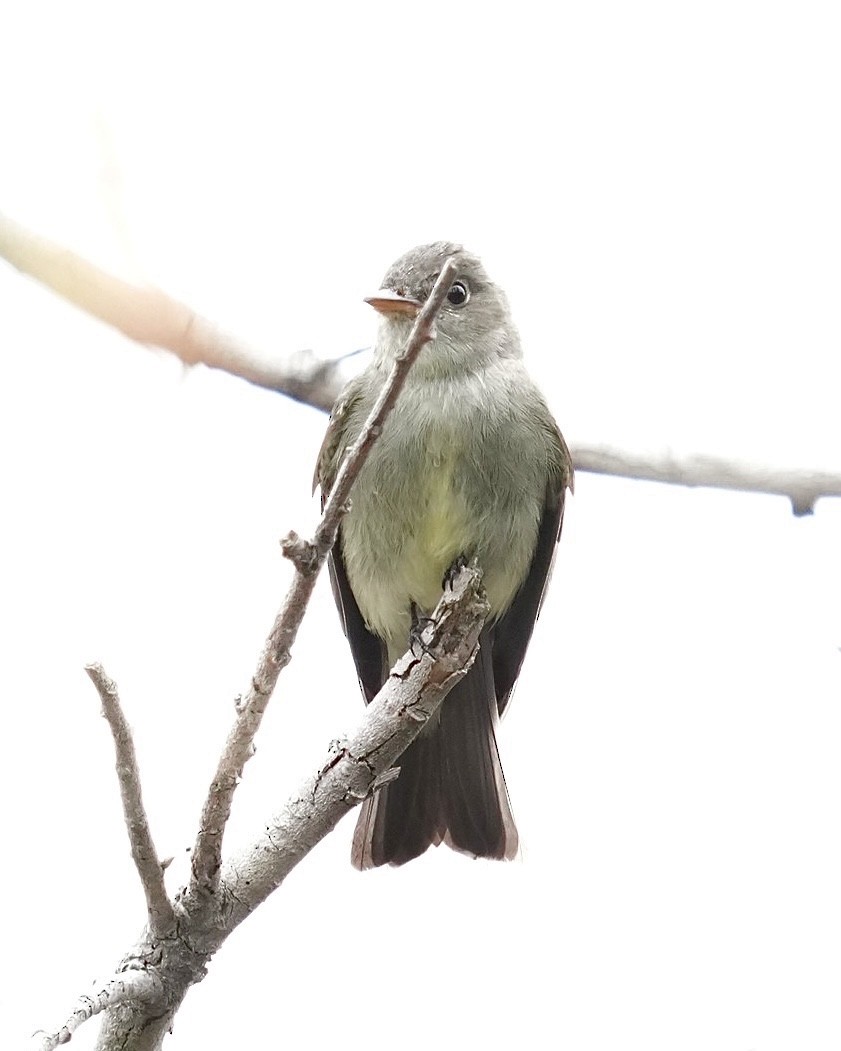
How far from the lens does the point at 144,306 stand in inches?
108

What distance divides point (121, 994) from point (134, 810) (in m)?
0.40

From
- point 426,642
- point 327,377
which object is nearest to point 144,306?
point 426,642

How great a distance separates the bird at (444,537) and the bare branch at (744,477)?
2.13 feet

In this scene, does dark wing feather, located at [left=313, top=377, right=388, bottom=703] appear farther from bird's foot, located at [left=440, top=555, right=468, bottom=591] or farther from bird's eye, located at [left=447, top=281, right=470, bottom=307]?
bird's eye, located at [left=447, top=281, right=470, bottom=307]

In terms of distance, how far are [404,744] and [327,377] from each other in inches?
58.6

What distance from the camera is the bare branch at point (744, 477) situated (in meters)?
3.46

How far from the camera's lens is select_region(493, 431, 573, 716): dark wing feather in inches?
179

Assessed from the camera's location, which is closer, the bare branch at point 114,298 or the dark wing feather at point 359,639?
the bare branch at point 114,298

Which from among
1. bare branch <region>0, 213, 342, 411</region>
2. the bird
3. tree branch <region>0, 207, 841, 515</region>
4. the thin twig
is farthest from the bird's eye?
the thin twig

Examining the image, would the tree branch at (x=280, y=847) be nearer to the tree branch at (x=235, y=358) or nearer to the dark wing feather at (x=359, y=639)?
the tree branch at (x=235, y=358)

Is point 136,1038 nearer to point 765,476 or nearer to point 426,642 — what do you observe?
point 426,642

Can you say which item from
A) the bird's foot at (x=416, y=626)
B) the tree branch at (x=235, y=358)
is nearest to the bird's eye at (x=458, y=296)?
the tree branch at (x=235, y=358)

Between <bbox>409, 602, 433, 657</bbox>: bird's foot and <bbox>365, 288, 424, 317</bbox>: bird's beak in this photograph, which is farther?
<bbox>365, 288, 424, 317</bbox>: bird's beak

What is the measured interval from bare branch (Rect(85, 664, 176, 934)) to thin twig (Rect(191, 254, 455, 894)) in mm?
92
